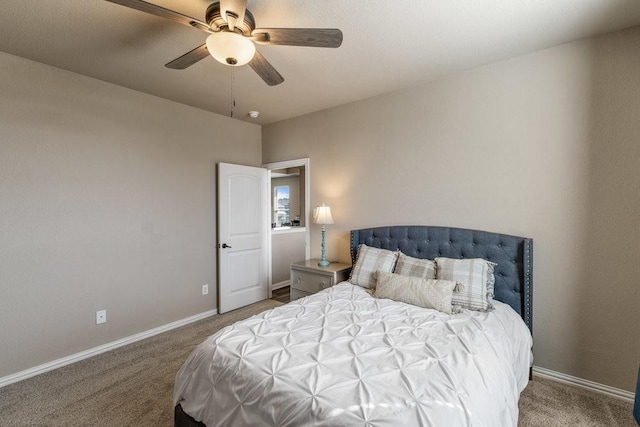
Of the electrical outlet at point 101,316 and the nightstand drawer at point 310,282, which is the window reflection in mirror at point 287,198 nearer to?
the nightstand drawer at point 310,282

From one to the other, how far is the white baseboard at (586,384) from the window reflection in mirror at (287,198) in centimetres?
477

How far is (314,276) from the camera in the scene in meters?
3.31

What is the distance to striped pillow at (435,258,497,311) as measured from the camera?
2197mm

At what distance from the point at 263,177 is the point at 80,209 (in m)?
2.19

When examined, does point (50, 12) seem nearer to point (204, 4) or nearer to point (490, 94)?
point (204, 4)

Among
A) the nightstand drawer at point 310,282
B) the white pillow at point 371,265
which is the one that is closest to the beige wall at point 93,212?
the nightstand drawer at point 310,282

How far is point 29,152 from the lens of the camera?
8.16ft

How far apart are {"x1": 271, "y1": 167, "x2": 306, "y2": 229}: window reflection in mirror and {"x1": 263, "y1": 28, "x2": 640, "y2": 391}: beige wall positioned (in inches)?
145

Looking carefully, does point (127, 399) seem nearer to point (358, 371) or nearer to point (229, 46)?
point (358, 371)

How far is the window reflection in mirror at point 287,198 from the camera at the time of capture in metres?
6.59

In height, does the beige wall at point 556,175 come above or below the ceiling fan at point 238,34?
below

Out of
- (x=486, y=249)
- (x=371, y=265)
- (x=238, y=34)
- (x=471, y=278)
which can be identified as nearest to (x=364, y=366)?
(x=471, y=278)

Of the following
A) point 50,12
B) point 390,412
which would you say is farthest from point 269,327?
point 50,12

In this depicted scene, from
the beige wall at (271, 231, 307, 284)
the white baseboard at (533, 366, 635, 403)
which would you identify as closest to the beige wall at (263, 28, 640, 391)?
the white baseboard at (533, 366, 635, 403)
